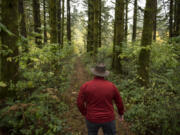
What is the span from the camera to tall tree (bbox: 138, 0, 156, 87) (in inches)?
253

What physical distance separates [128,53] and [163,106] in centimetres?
390

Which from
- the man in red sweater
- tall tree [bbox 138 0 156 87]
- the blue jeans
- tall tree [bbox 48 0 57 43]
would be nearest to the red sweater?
the man in red sweater

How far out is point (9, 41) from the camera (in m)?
4.27

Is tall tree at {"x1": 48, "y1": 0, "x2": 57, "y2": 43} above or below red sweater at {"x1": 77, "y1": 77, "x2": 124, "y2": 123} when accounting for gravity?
above

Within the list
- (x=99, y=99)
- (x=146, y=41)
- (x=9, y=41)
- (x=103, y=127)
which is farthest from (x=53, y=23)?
(x=103, y=127)

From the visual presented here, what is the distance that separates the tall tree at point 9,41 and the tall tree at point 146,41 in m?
5.68

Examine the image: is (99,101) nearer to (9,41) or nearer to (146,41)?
(9,41)

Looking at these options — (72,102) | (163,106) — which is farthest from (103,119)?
(72,102)

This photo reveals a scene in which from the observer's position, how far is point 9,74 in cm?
445

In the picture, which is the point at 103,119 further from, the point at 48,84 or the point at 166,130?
the point at 48,84

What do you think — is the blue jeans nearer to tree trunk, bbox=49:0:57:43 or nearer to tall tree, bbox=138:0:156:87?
tall tree, bbox=138:0:156:87

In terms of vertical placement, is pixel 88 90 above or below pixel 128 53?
below

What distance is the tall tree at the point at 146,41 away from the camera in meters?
6.42

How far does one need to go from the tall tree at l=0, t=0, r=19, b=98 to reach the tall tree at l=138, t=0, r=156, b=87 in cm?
568
